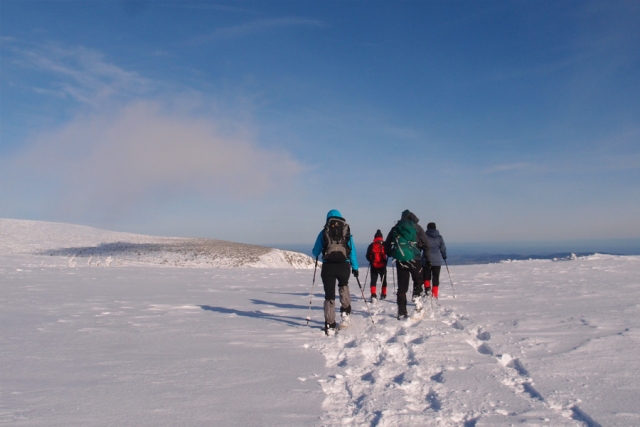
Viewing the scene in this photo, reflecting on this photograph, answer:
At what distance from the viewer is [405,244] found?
874 cm

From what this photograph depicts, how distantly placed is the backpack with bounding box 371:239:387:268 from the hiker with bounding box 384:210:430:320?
2481 millimetres

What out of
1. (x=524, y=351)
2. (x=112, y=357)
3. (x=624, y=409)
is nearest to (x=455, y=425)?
(x=624, y=409)

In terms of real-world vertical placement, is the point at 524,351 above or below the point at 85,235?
below

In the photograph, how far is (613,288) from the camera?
40.2 ft

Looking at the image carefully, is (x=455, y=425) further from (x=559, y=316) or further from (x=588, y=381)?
(x=559, y=316)

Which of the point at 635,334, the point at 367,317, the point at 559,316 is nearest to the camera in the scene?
the point at 635,334

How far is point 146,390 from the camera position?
14.8ft

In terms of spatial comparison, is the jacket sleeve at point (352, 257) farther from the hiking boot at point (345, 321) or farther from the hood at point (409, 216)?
the hood at point (409, 216)

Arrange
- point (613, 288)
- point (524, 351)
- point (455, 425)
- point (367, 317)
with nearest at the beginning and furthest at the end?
point (455, 425), point (524, 351), point (367, 317), point (613, 288)

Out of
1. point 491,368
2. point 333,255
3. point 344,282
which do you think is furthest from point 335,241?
point 491,368

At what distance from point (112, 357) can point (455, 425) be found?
453 cm

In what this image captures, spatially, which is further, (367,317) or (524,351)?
(367,317)

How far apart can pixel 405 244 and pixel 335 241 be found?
189 cm

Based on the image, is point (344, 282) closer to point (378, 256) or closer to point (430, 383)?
point (430, 383)
